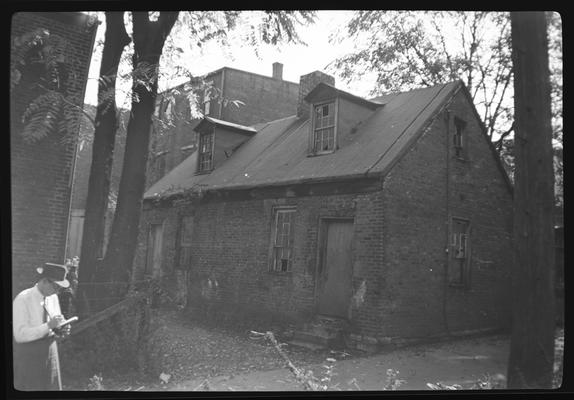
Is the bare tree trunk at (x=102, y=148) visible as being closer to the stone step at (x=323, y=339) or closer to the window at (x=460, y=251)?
the stone step at (x=323, y=339)

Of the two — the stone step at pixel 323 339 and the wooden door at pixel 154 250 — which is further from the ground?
the wooden door at pixel 154 250

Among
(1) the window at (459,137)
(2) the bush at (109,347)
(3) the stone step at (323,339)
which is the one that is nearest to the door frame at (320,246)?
(3) the stone step at (323,339)

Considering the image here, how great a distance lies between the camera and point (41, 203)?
8.38 meters

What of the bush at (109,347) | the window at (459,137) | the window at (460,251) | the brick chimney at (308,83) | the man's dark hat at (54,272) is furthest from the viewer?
the brick chimney at (308,83)

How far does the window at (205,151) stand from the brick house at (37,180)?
7721 millimetres

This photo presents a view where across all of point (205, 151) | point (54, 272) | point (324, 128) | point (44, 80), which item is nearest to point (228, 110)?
point (205, 151)

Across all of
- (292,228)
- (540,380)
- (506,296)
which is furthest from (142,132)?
(506,296)

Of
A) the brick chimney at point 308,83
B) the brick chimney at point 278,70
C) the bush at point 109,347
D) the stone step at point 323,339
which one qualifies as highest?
the brick chimney at point 278,70

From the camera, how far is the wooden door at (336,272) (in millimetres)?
10469

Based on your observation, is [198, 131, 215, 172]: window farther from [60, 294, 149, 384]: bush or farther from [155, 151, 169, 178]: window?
[60, 294, 149, 384]: bush

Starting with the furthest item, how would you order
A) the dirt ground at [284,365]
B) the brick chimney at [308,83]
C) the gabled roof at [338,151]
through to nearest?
1. the brick chimney at [308,83]
2. the gabled roof at [338,151]
3. the dirt ground at [284,365]

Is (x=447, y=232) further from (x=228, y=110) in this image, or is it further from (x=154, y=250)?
(x=228, y=110)

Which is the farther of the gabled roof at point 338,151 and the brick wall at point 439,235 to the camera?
the gabled roof at point 338,151

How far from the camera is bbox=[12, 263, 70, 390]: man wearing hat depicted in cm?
505
